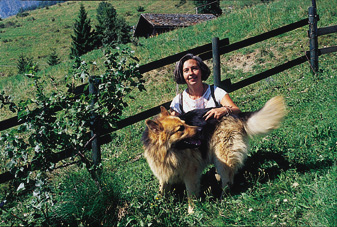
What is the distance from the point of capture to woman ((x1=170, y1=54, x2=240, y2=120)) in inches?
155

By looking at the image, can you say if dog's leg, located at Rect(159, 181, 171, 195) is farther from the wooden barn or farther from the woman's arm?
the wooden barn

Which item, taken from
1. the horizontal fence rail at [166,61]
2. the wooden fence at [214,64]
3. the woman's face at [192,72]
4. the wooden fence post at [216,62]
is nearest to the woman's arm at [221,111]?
the woman's face at [192,72]

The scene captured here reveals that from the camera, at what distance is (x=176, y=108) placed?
13.9 feet

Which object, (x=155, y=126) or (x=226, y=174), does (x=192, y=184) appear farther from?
(x=155, y=126)

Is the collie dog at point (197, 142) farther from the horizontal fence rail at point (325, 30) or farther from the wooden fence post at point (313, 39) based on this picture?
the horizontal fence rail at point (325, 30)

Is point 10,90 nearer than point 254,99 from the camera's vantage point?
No

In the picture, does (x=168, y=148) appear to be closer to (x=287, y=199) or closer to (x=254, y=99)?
(x=287, y=199)

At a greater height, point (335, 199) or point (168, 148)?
point (168, 148)

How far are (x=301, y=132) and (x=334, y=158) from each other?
49.4 inches

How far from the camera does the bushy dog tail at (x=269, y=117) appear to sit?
357 cm

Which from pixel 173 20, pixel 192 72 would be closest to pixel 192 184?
pixel 192 72

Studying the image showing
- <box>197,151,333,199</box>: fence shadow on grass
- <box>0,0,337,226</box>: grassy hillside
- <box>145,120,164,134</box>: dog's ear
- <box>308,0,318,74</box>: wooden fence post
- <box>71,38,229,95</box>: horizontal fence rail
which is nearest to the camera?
<box>0,0,337,226</box>: grassy hillside

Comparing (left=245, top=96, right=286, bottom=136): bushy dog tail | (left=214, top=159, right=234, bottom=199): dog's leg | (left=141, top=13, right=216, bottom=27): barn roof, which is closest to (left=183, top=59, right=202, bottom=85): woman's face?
(left=245, top=96, right=286, bottom=136): bushy dog tail

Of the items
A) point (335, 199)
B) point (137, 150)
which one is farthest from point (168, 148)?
point (137, 150)
